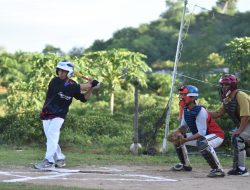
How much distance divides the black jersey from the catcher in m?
1.80

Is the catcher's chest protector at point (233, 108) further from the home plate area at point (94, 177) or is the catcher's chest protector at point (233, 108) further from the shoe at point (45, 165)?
the shoe at point (45, 165)

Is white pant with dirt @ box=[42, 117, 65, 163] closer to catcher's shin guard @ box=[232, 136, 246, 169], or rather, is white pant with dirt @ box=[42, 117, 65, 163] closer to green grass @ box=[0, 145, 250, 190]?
green grass @ box=[0, 145, 250, 190]

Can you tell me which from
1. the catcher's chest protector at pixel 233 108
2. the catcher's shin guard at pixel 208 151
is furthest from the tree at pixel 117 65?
the catcher's shin guard at pixel 208 151

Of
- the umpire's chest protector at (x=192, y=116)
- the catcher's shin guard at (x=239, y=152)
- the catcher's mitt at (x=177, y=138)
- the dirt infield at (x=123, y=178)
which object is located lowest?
the dirt infield at (x=123, y=178)

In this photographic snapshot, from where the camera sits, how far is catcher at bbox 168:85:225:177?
29.1 ft

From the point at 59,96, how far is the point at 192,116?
2.23 metres

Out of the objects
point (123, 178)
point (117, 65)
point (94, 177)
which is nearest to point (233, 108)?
point (123, 178)

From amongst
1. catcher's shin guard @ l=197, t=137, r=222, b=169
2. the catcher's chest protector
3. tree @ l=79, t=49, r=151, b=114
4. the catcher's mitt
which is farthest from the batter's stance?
tree @ l=79, t=49, r=151, b=114

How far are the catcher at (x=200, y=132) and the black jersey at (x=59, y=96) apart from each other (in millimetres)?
1799

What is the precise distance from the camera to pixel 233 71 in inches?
606

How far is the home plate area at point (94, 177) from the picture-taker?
304 inches

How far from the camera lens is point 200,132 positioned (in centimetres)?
898

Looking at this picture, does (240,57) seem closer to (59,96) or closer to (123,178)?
(59,96)

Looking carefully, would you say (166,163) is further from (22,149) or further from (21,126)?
(21,126)
